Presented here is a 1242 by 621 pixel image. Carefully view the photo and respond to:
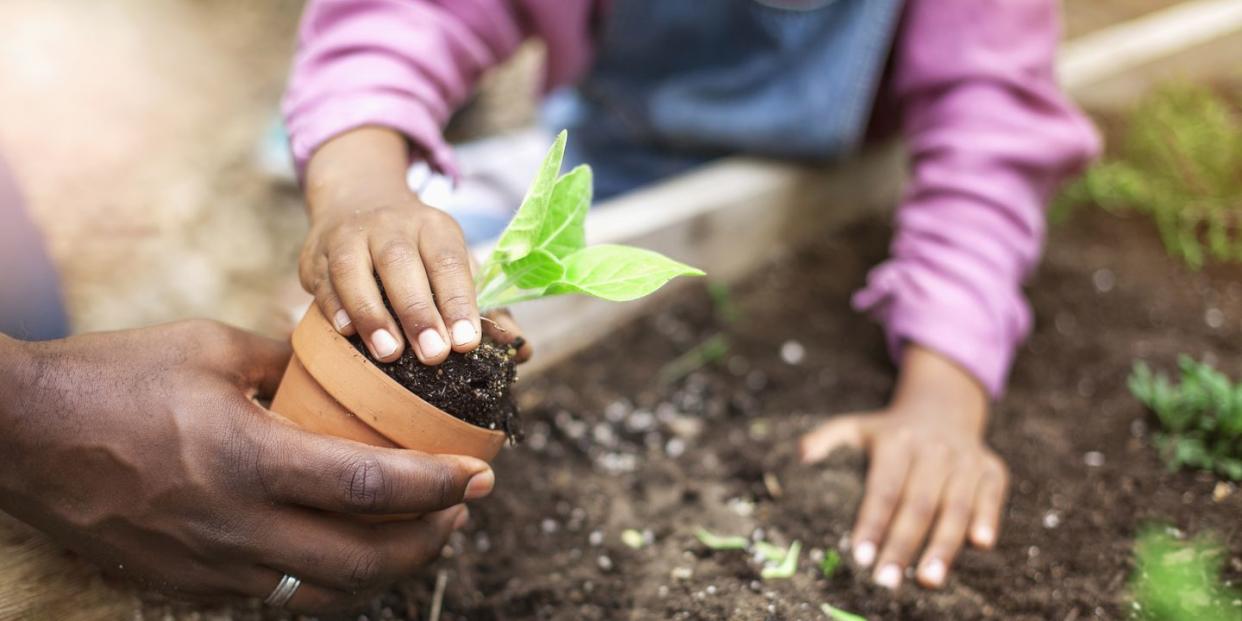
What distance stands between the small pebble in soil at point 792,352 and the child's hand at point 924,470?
31 centimetres

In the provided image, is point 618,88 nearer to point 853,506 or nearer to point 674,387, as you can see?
point 674,387

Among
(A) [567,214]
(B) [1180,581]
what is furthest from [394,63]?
(B) [1180,581]

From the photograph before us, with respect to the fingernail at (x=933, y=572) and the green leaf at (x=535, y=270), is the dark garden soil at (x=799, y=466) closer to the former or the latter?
the fingernail at (x=933, y=572)

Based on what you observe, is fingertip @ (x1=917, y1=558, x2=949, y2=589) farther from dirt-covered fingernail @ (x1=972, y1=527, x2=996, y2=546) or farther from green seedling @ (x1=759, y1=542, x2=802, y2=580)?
green seedling @ (x1=759, y1=542, x2=802, y2=580)

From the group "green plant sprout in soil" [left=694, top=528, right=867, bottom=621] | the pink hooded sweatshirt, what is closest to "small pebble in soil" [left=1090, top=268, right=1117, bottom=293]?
the pink hooded sweatshirt

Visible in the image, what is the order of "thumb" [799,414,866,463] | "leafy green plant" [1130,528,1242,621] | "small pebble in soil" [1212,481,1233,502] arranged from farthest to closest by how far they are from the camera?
"thumb" [799,414,866,463], "small pebble in soil" [1212,481,1233,502], "leafy green plant" [1130,528,1242,621]

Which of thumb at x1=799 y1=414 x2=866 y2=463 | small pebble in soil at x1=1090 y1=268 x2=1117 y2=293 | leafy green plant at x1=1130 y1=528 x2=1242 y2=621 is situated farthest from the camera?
small pebble in soil at x1=1090 y1=268 x2=1117 y2=293

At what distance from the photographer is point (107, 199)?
259cm

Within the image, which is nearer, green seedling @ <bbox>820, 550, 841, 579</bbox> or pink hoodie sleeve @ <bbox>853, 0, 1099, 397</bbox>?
green seedling @ <bbox>820, 550, 841, 579</bbox>

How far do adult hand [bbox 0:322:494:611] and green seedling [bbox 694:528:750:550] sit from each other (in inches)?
22.0

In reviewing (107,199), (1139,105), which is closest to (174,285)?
(107,199)

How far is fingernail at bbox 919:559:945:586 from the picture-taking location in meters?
1.49

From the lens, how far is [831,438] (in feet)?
5.73

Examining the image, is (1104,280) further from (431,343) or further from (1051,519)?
(431,343)
